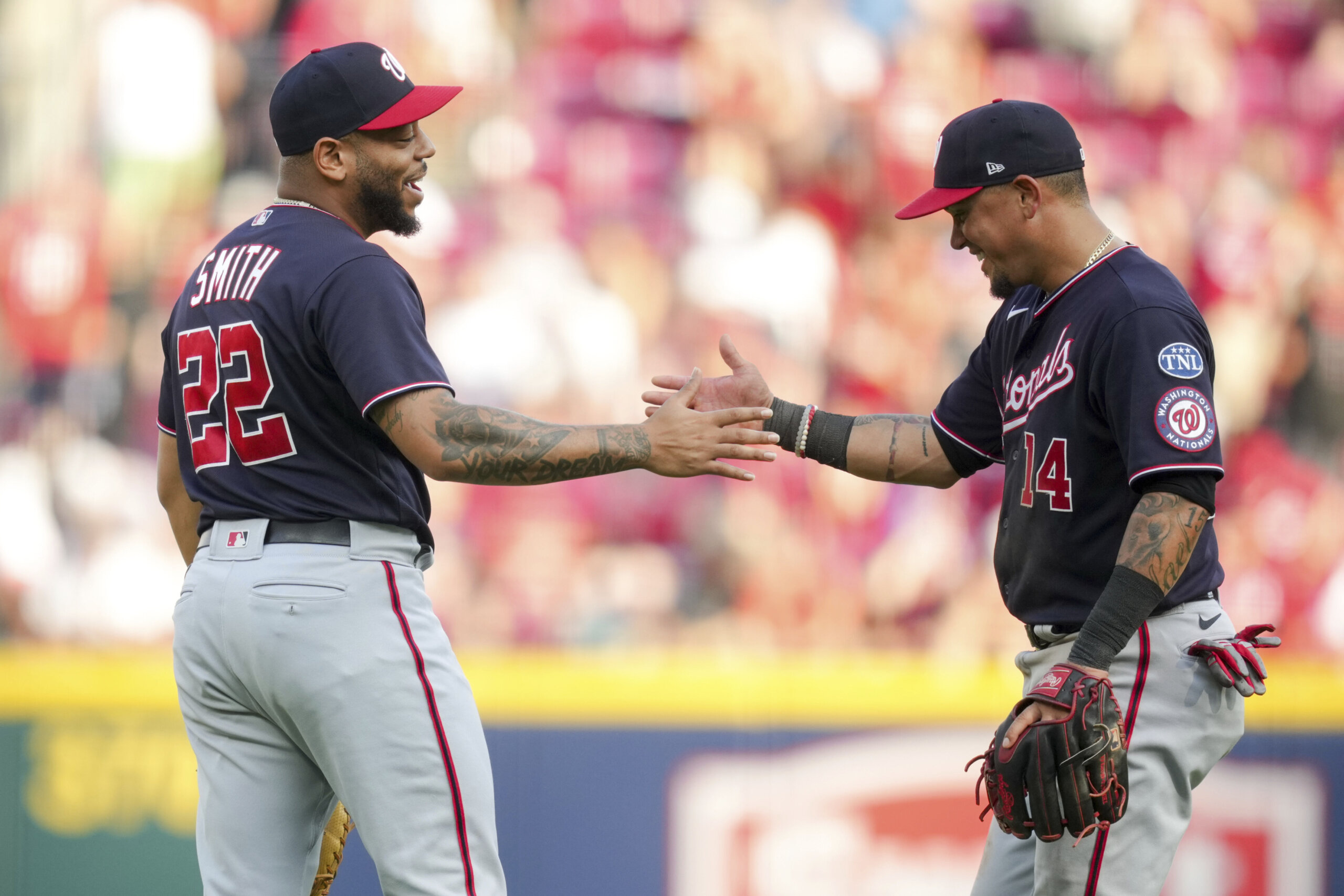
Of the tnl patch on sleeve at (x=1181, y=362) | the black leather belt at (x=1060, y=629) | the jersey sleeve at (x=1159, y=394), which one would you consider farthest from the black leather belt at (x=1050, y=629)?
the tnl patch on sleeve at (x=1181, y=362)

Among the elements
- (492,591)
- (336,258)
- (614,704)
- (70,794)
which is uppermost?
(336,258)

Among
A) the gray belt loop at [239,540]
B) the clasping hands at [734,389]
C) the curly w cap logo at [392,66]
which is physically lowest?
the gray belt loop at [239,540]

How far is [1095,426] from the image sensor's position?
8.61ft

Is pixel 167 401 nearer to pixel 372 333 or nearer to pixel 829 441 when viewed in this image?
pixel 372 333

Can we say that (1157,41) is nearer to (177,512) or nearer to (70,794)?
(177,512)

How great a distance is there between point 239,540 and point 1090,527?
1.68 metres

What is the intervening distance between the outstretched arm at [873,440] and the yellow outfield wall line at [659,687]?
1.38m

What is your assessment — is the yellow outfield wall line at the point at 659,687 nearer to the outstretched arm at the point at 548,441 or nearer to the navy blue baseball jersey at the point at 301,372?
the outstretched arm at the point at 548,441

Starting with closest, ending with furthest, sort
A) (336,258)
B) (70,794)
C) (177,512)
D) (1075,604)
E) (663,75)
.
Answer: (336,258) → (1075,604) → (177,512) → (70,794) → (663,75)

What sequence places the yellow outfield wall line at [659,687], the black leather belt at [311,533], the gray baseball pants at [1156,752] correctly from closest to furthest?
the black leather belt at [311,533]
the gray baseball pants at [1156,752]
the yellow outfield wall line at [659,687]

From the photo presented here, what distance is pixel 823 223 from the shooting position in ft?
15.8

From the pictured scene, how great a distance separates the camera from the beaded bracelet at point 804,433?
11.1ft

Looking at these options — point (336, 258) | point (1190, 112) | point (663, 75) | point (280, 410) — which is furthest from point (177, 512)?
point (1190, 112)

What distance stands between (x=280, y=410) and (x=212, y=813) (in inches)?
30.6
